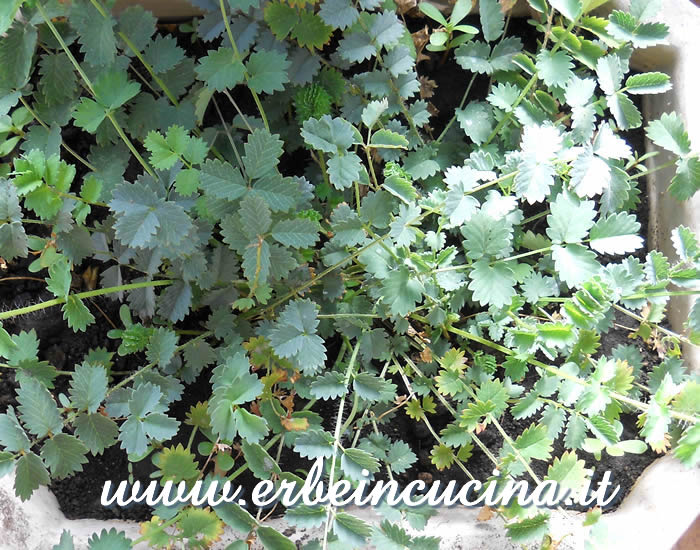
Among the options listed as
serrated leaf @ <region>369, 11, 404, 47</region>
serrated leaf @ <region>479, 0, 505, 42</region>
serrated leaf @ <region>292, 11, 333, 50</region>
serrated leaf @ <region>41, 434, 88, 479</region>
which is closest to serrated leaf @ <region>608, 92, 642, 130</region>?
serrated leaf @ <region>479, 0, 505, 42</region>

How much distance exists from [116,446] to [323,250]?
49 cm

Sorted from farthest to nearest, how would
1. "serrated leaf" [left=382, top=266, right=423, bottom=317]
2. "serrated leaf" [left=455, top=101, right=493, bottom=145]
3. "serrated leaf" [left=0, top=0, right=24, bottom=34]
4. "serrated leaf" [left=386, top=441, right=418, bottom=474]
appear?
1. "serrated leaf" [left=455, top=101, right=493, bottom=145]
2. "serrated leaf" [left=386, top=441, right=418, bottom=474]
3. "serrated leaf" [left=382, top=266, right=423, bottom=317]
4. "serrated leaf" [left=0, top=0, right=24, bottom=34]

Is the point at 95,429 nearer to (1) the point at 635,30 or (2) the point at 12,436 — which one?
(2) the point at 12,436

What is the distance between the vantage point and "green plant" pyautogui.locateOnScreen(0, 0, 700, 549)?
0.77m

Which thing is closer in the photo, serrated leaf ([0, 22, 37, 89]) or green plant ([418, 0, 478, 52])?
serrated leaf ([0, 22, 37, 89])

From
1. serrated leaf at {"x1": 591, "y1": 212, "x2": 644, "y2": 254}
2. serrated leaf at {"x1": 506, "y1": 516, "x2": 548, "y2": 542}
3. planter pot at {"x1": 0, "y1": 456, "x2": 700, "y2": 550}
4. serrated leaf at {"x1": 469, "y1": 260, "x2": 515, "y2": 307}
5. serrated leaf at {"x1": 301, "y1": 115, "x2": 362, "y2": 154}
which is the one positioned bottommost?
planter pot at {"x1": 0, "y1": 456, "x2": 700, "y2": 550}

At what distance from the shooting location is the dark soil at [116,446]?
1001 mm

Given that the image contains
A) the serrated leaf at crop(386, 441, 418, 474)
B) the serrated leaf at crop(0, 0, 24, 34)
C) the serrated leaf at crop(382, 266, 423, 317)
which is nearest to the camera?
the serrated leaf at crop(0, 0, 24, 34)

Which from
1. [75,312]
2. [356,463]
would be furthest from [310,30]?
[356,463]

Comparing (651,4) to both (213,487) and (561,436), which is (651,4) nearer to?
(561,436)

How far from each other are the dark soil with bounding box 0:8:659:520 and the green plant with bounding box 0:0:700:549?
3 cm

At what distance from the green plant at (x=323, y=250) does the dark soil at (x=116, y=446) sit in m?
0.03

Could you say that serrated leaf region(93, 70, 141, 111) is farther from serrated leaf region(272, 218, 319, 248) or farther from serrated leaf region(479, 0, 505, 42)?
serrated leaf region(479, 0, 505, 42)

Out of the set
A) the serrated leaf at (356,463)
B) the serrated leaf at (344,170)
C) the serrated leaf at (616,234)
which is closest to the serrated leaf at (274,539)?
the serrated leaf at (356,463)
